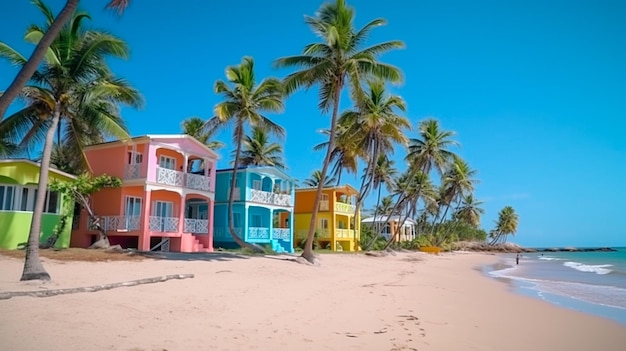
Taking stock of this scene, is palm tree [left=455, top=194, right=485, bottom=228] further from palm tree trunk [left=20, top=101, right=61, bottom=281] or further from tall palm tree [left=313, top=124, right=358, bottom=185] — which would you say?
palm tree trunk [left=20, top=101, right=61, bottom=281]

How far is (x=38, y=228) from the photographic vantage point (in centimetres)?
1130

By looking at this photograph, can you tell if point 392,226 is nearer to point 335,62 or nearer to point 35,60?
point 335,62

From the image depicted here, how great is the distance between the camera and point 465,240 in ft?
254

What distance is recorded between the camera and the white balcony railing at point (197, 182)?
23.4m

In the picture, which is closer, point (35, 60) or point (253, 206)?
point (35, 60)

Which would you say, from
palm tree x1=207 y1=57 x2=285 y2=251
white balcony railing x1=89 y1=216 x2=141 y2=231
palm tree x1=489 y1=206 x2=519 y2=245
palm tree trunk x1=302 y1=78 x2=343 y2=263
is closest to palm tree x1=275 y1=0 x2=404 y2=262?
palm tree trunk x1=302 y1=78 x2=343 y2=263

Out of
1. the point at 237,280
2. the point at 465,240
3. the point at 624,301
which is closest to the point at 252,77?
the point at 237,280

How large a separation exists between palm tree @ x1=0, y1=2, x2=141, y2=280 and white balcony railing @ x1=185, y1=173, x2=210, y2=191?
802 centimetres

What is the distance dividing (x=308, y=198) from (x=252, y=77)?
634 inches

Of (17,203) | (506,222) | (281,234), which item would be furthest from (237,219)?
(506,222)

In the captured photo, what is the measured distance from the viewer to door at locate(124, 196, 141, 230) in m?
21.2

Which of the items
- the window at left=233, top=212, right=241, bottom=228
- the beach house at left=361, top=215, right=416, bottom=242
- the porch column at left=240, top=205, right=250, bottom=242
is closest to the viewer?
the porch column at left=240, top=205, right=250, bottom=242

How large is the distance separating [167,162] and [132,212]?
3.27 meters

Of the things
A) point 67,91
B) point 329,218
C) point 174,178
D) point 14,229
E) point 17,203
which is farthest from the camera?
point 329,218
